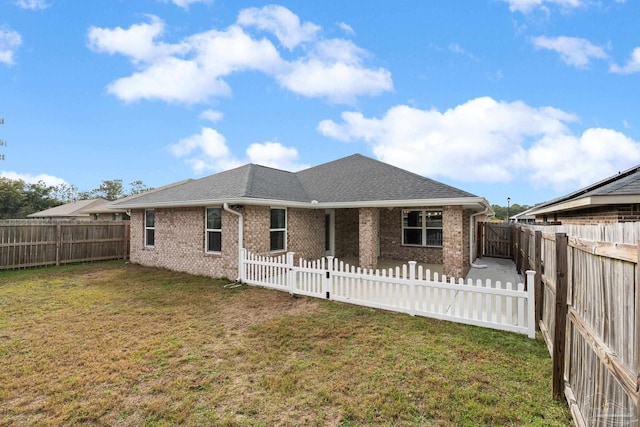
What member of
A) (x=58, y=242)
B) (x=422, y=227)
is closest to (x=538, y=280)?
(x=422, y=227)

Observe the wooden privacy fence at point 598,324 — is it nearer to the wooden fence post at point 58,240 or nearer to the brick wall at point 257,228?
the brick wall at point 257,228

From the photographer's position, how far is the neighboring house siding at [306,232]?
11.0 metres

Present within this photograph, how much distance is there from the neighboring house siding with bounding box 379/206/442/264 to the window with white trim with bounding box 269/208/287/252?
194 inches

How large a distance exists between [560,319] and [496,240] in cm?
1423

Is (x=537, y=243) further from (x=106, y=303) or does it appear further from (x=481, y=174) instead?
(x=481, y=174)

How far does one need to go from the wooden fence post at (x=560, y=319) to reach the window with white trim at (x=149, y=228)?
13.0 meters

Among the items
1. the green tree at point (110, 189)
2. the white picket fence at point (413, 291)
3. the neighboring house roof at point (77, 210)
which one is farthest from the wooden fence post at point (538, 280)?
the green tree at point (110, 189)

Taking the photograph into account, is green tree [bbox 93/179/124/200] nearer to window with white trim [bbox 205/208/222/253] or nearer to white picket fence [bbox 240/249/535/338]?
window with white trim [bbox 205/208/222/253]

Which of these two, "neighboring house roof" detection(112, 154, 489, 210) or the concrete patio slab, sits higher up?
"neighboring house roof" detection(112, 154, 489, 210)

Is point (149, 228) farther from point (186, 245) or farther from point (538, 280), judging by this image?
point (538, 280)

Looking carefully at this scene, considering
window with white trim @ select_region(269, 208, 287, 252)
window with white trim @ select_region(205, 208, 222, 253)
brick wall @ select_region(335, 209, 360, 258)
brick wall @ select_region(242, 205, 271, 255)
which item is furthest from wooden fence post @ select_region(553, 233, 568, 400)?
brick wall @ select_region(335, 209, 360, 258)

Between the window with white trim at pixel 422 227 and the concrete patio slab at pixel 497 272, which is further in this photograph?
the window with white trim at pixel 422 227

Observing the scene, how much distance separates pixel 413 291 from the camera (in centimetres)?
604

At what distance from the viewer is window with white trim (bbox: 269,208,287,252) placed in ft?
33.6
